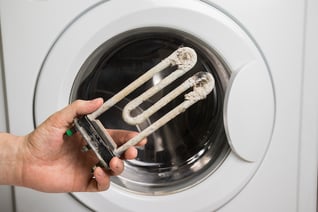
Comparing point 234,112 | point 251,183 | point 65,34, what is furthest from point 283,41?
point 65,34

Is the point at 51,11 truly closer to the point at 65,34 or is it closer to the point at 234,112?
the point at 65,34

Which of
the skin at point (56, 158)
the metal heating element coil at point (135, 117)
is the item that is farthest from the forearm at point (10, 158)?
the metal heating element coil at point (135, 117)

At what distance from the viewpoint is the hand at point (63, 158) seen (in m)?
0.60

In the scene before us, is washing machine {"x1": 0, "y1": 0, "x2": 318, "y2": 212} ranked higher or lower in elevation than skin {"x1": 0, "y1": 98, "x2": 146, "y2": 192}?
higher

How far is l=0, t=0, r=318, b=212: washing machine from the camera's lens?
678mm

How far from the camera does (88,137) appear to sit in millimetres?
599

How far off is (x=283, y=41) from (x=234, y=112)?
0.16m

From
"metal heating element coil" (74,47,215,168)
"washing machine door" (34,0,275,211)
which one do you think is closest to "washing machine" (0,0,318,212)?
"washing machine door" (34,0,275,211)

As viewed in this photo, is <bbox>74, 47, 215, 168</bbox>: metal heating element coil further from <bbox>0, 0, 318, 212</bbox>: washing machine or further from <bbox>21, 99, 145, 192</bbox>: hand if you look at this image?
<bbox>0, 0, 318, 212</bbox>: washing machine

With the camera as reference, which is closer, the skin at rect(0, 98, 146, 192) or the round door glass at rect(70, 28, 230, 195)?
the skin at rect(0, 98, 146, 192)

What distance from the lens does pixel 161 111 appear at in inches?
31.6

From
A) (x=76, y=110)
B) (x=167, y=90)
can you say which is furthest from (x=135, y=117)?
(x=167, y=90)

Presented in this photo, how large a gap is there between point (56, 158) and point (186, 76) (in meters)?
0.29

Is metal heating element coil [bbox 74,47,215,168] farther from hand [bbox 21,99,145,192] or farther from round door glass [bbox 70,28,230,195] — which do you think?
round door glass [bbox 70,28,230,195]
